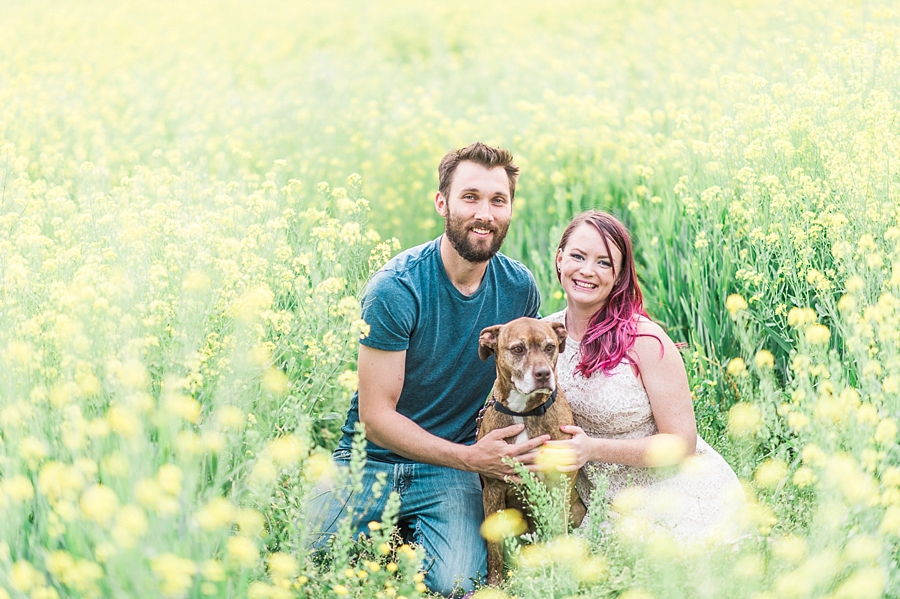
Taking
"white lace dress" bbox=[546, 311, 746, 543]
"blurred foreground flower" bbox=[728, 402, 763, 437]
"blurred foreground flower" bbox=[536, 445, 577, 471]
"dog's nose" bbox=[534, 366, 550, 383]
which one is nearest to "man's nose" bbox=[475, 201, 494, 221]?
"white lace dress" bbox=[546, 311, 746, 543]

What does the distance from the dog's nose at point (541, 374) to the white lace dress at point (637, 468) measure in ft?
1.45

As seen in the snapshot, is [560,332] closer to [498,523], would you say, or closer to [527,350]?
[527,350]

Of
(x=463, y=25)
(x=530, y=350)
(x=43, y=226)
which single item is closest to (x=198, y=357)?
(x=530, y=350)

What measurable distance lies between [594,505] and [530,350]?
0.78 meters

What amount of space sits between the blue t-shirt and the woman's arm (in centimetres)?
73

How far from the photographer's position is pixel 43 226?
4754 millimetres

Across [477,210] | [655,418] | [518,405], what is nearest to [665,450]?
[655,418]

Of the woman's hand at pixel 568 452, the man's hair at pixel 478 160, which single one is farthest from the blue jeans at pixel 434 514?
the man's hair at pixel 478 160

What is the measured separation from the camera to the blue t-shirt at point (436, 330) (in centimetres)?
411

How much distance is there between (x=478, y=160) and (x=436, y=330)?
2.96 ft

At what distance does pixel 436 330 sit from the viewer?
13.9 feet

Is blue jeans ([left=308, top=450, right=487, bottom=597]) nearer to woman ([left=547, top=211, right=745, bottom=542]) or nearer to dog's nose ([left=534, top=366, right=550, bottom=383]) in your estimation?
woman ([left=547, top=211, right=745, bottom=542])

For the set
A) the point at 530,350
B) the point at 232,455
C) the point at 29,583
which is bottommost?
the point at 29,583

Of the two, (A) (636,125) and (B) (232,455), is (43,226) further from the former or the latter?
(A) (636,125)
